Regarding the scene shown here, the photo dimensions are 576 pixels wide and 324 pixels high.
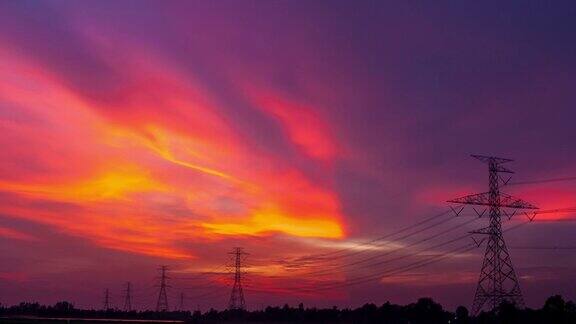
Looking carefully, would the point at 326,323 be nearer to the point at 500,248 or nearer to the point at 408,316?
the point at 408,316

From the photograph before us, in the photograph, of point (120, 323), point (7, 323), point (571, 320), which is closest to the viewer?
point (571, 320)

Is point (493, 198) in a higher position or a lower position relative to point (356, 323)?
A: higher

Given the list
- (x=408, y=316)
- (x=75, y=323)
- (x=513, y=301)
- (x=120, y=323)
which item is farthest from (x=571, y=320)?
(x=75, y=323)

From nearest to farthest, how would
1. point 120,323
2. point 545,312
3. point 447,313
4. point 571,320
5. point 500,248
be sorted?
point 500,248
point 571,320
point 545,312
point 120,323
point 447,313

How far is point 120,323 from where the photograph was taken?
527 ft

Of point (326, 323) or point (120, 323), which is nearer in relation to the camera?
point (120, 323)

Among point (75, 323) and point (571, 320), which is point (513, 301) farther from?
point (75, 323)

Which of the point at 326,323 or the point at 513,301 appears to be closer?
the point at 513,301

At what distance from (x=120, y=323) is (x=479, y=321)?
269 ft

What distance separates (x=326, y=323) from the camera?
598ft

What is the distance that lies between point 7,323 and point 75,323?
21.7m

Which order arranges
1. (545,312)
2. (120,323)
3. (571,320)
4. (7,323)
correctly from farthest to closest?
(120,323)
(7,323)
(545,312)
(571,320)

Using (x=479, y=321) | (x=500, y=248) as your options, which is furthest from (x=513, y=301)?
(x=479, y=321)

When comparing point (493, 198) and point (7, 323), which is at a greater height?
point (493, 198)
